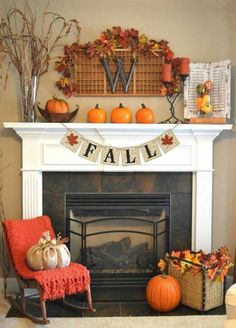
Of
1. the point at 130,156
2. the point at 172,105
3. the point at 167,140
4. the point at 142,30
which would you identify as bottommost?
the point at 130,156

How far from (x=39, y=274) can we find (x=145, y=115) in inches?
60.3

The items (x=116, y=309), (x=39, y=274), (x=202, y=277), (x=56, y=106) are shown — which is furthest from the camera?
(x=56, y=106)

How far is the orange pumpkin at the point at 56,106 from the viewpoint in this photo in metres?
3.44

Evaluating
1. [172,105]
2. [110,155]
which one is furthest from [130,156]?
[172,105]

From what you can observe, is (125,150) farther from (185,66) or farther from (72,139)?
(185,66)

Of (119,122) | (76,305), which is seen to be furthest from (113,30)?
(76,305)

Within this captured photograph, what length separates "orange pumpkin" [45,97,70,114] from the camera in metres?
3.44

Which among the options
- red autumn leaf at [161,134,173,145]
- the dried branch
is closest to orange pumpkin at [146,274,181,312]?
red autumn leaf at [161,134,173,145]

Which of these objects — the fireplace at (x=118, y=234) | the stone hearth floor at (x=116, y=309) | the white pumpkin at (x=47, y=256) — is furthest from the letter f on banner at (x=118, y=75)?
the stone hearth floor at (x=116, y=309)

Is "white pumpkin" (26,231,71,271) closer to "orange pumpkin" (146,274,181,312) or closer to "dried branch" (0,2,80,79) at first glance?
"orange pumpkin" (146,274,181,312)

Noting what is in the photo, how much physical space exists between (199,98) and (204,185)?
76 cm

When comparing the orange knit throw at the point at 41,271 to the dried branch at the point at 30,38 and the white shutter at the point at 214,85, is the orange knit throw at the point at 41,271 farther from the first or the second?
the white shutter at the point at 214,85

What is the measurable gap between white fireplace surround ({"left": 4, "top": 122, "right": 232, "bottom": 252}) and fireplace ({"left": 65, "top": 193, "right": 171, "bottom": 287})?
0.85 ft

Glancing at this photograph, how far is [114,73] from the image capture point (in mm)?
3600
